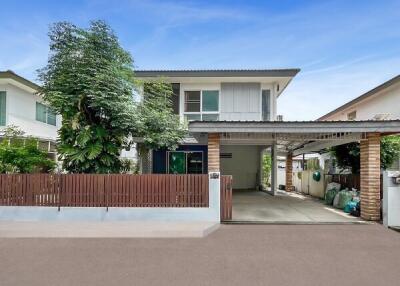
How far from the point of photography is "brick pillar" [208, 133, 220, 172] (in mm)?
10414

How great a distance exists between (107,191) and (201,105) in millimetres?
7567

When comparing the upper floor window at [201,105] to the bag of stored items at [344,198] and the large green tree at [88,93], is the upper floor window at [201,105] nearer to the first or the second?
the large green tree at [88,93]

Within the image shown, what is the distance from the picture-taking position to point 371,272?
550 cm

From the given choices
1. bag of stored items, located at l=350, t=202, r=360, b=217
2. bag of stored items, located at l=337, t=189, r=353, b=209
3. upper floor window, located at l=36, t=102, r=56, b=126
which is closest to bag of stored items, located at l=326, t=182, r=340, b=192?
bag of stored items, located at l=337, t=189, r=353, b=209

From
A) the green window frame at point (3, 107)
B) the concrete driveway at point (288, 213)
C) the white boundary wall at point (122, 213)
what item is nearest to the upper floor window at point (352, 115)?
the concrete driveway at point (288, 213)

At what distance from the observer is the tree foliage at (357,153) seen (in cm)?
1401

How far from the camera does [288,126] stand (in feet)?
32.8

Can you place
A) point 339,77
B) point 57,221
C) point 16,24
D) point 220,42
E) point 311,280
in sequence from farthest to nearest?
point 339,77 < point 220,42 < point 16,24 < point 57,221 < point 311,280

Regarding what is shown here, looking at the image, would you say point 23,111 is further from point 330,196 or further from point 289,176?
point 330,196

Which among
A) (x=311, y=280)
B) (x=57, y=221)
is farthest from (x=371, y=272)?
(x=57, y=221)

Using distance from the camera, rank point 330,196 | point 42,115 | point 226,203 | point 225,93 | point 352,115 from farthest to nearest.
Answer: point 352,115 < point 42,115 < point 225,93 < point 330,196 < point 226,203

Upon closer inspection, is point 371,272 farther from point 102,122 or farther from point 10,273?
point 102,122

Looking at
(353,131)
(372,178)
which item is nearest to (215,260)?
(353,131)

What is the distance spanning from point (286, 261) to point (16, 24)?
12986 mm
